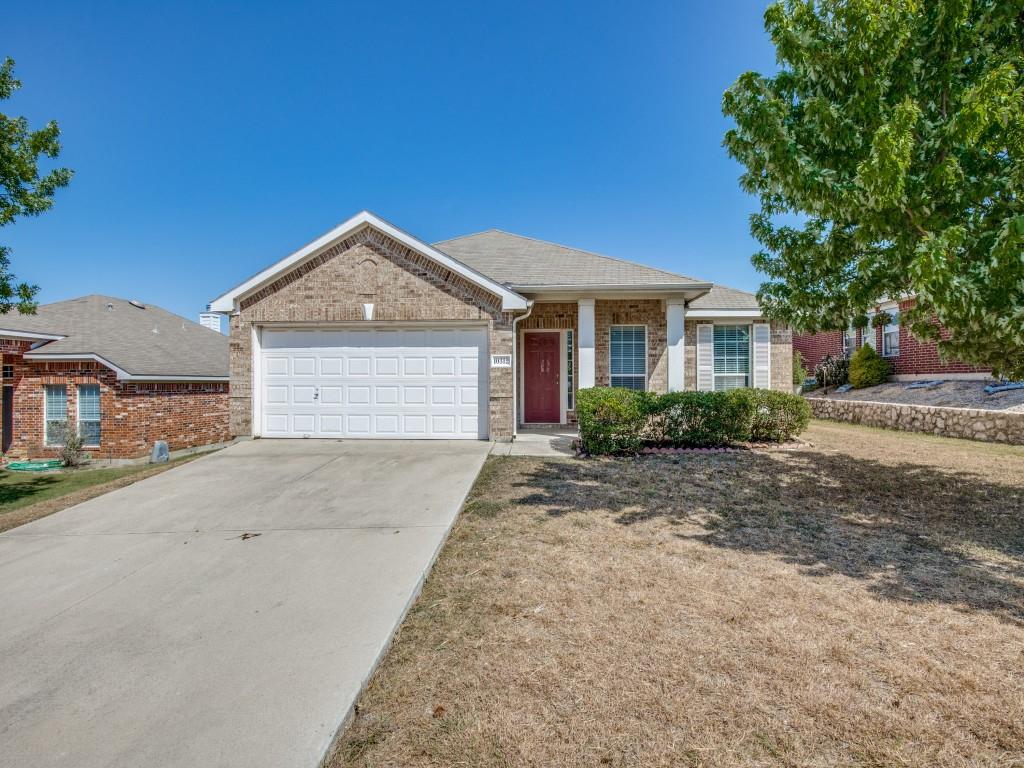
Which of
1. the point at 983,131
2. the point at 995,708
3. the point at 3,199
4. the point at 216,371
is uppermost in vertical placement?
the point at 3,199

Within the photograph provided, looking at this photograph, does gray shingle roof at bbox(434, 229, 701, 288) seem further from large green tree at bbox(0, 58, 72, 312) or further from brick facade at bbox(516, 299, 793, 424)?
large green tree at bbox(0, 58, 72, 312)

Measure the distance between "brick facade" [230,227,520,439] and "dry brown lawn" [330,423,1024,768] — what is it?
4934 millimetres

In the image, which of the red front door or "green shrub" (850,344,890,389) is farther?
"green shrub" (850,344,890,389)

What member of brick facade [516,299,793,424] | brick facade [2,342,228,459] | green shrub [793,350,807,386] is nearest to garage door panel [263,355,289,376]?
brick facade [516,299,793,424]

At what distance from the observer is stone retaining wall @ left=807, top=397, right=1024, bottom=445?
10.2 m

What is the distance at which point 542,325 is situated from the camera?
41.3 feet

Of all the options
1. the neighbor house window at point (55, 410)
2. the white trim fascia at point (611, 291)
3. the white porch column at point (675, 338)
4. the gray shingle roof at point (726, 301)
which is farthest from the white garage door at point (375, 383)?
the neighbor house window at point (55, 410)

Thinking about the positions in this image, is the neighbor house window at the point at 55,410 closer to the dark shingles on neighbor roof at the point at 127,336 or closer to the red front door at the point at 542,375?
the dark shingles on neighbor roof at the point at 127,336

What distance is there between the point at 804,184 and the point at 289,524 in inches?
259

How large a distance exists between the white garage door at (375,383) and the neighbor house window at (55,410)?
875cm

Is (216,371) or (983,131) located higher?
(983,131)

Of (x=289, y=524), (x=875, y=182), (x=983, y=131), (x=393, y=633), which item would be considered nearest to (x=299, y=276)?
(x=289, y=524)

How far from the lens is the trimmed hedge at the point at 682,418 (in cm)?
895

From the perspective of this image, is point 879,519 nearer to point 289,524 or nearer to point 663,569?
point 663,569
